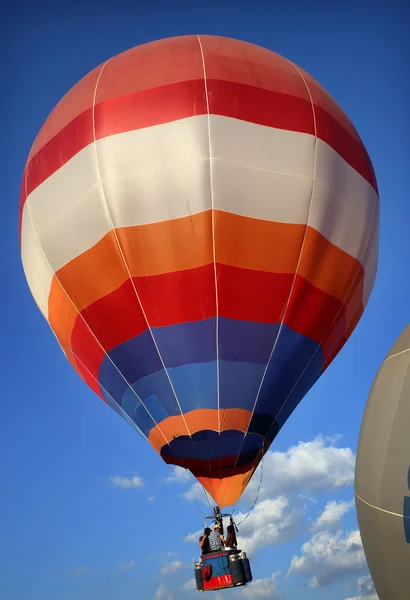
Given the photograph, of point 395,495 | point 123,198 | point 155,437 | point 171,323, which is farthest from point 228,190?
point 395,495

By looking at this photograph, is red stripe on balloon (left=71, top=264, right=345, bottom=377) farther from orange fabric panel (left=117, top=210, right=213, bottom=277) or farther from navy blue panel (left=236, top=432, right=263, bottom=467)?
navy blue panel (left=236, top=432, right=263, bottom=467)

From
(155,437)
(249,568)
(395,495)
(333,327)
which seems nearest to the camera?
(395,495)

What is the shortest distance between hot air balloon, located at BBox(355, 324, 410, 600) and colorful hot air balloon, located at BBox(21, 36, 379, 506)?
317cm

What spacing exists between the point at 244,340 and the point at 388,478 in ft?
12.6

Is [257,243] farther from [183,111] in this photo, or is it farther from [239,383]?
[183,111]

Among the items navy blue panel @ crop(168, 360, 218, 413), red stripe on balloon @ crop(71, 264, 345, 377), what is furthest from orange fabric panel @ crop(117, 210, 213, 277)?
navy blue panel @ crop(168, 360, 218, 413)

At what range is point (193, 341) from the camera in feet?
29.6

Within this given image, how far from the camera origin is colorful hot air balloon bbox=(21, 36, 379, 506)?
353 inches

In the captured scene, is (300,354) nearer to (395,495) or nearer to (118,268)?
(118,268)

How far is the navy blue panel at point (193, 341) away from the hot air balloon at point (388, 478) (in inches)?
126

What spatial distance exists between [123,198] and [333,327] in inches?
153

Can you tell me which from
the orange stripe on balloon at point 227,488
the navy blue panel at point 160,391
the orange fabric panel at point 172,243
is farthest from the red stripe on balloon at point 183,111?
the orange stripe on balloon at point 227,488

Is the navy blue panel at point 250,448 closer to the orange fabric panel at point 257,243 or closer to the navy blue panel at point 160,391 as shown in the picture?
the navy blue panel at point 160,391

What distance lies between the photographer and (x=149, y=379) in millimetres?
9273
